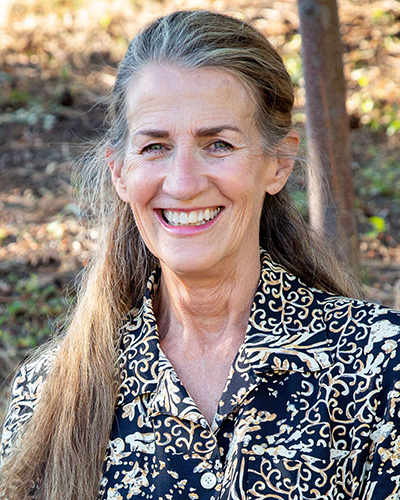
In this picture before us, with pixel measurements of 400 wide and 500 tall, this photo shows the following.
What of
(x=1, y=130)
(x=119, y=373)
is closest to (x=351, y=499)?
(x=119, y=373)

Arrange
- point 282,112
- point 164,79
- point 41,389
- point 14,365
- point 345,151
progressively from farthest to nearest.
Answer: point 14,365, point 345,151, point 41,389, point 282,112, point 164,79

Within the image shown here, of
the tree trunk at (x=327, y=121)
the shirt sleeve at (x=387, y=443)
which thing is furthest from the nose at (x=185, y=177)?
the tree trunk at (x=327, y=121)

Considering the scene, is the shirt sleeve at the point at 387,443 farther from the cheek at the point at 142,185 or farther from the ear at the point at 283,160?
the cheek at the point at 142,185

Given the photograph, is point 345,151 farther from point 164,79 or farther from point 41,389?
point 41,389

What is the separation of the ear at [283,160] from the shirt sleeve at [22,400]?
963 mm

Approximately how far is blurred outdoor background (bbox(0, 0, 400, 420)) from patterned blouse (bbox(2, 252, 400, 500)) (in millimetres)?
1354

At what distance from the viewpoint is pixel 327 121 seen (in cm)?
325

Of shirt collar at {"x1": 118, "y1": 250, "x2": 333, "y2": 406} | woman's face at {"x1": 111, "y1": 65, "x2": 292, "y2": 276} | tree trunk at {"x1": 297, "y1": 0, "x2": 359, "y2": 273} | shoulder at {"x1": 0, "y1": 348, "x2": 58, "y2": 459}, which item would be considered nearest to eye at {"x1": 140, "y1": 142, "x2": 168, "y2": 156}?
woman's face at {"x1": 111, "y1": 65, "x2": 292, "y2": 276}

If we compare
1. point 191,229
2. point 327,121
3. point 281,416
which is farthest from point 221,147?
point 327,121

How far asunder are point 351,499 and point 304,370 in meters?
0.36

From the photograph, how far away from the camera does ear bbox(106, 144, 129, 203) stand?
7.70ft

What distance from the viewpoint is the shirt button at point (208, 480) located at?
2012 millimetres

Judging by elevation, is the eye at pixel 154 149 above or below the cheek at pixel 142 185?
above

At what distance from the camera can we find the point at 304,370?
2.07m
